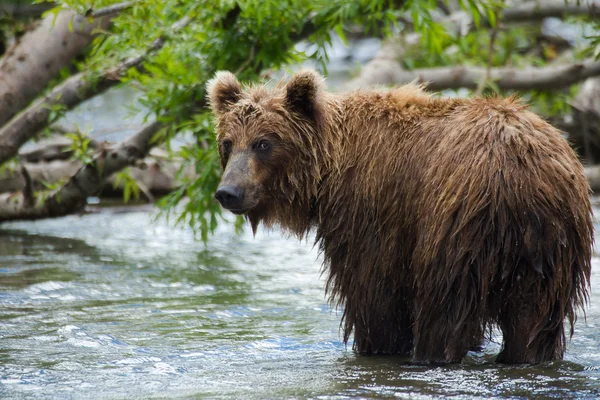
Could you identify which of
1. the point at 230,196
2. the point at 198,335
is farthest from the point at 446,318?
the point at 198,335

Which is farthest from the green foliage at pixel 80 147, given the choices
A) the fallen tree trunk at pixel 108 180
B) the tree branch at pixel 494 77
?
the tree branch at pixel 494 77

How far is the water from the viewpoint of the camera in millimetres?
5152

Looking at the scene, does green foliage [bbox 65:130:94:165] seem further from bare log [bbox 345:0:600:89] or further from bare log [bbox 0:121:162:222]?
bare log [bbox 345:0:600:89]

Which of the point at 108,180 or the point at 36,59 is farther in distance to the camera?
the point at 108,180

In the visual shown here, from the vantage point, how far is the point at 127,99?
20625 millimetres

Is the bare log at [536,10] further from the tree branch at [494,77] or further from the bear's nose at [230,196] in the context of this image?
the bear's nose at [230,196]

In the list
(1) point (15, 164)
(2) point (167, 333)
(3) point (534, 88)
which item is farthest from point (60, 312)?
(3) point (534, 88)

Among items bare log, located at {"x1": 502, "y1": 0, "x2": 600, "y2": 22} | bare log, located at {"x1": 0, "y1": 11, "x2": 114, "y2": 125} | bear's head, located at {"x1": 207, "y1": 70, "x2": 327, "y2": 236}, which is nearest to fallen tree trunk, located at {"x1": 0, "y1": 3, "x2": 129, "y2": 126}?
bare log, located at {"x1": 0, "y1": 11, "x2": 114, "y2": 125}

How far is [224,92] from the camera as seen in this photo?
21.2ft

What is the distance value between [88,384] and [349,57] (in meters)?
18.8

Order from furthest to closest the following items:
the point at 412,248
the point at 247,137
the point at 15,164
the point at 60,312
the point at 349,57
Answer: the point at 349,57 < the point at 15,164 < the point at 60,312 < the point at 247,137 < the point at 412,248

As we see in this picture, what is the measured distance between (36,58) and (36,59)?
12 millimetres

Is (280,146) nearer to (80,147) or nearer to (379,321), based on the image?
(379,321)

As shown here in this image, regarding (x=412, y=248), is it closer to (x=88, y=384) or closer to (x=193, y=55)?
(x=88, y=384)
